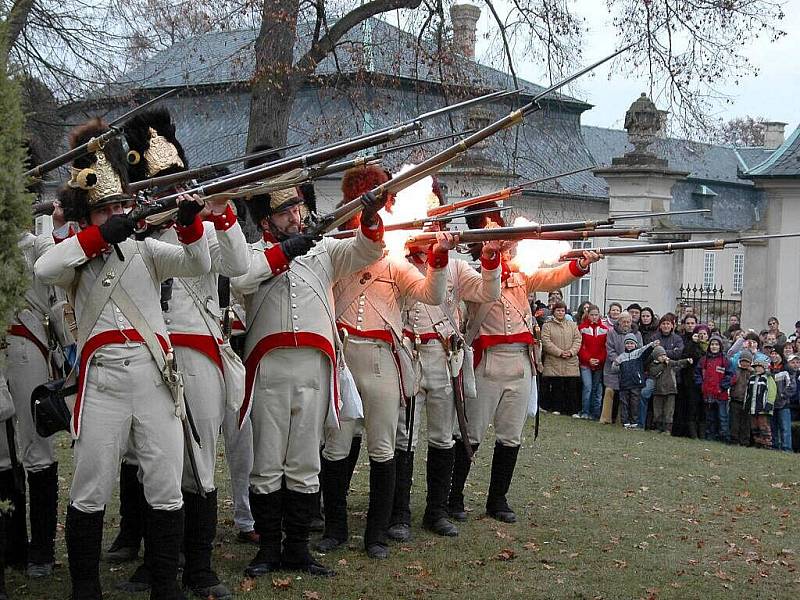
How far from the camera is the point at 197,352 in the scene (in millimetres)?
6250

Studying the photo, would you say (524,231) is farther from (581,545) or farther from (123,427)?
(581,545)

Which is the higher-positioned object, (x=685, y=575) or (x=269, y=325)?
(x=269, y=325)

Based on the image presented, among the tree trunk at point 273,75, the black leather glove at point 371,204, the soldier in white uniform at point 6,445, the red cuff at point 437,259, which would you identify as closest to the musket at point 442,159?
the black leather glove at point 371,204

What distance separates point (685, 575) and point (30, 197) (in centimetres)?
468

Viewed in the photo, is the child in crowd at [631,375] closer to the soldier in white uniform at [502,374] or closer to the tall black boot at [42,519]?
the soldier in white uniform at [502,374]

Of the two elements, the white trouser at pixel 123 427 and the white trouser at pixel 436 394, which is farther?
the white trouser at pixel 436 394

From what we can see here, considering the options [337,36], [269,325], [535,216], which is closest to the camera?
[269,325]

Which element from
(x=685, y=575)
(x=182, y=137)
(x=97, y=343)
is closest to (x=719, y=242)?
(x=685, y=575)

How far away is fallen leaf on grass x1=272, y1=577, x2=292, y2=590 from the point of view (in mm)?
6512

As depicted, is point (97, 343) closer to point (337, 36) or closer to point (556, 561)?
point (556, 561)

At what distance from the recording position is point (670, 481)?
11406 millimetres

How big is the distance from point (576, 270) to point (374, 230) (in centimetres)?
240

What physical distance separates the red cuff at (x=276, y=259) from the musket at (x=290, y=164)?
2.74 feet

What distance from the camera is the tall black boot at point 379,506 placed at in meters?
7.39
